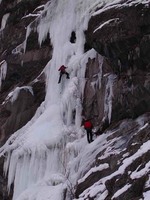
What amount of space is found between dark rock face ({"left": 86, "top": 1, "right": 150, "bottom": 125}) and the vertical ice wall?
1813mm

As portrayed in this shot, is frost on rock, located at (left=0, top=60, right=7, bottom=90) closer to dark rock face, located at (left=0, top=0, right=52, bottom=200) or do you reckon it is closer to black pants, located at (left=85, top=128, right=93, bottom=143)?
dark rock face, located at (left=0, top=0, right=52, bottom=200)

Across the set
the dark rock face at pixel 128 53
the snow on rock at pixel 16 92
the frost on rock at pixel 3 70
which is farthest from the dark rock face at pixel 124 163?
the frost on rock at pixel 3 70

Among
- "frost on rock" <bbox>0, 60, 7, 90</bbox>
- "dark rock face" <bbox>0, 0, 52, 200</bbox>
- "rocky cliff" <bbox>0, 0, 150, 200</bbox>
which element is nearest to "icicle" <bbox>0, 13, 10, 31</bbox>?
"dark rock face" <bbox>0, 0, 52, 200</bbox>

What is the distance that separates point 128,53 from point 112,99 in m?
1.50

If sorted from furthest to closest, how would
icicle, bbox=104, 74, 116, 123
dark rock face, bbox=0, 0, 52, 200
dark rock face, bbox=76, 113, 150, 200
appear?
dark rock face, bbox=0, 0, 52, 200, icicle, bbox=104, 74, 116, 123, dark rock face, bbox=76, 113, 150, 200

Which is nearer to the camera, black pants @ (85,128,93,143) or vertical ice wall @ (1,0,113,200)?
black pants @ (85,128,93,143)

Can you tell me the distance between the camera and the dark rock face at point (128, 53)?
16.1 meters

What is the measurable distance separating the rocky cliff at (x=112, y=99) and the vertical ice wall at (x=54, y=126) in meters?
0.44

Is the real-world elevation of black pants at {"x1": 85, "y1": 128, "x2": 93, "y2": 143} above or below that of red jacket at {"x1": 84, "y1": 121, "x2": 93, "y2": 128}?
below

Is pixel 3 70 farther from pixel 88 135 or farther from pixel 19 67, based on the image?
pixel 88 135

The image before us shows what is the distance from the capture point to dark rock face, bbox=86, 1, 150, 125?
1611 centimetres

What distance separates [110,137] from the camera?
15664 mm

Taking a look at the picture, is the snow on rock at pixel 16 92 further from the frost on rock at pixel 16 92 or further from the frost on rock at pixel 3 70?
the frost on rock at pixel 3 70

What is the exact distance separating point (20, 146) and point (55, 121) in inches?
59.9
